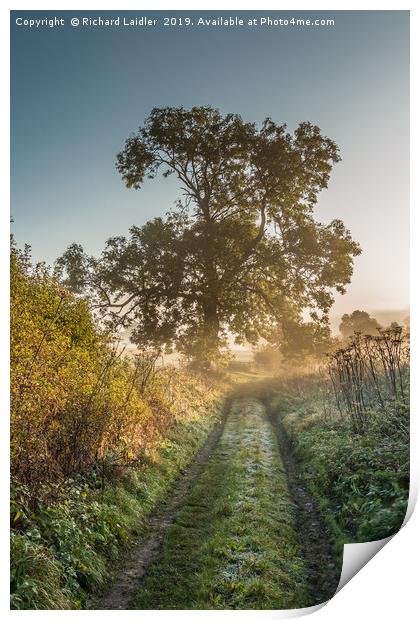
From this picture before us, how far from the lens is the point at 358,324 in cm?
1014

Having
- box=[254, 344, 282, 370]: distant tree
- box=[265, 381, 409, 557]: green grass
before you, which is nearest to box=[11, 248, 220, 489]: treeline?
box=[265, 381, 409, 557]: green grass

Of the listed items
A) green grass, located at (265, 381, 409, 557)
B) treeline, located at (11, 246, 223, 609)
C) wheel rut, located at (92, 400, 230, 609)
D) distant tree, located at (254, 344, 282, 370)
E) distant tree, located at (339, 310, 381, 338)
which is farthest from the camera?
distant tree, located at (254, 344, 282, 370)

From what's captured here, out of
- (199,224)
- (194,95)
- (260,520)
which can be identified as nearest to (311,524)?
(260,520)

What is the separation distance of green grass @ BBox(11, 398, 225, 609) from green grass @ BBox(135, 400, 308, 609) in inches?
23.8

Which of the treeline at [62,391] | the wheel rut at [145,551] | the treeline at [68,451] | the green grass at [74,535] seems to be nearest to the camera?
the green grass at [74,535]

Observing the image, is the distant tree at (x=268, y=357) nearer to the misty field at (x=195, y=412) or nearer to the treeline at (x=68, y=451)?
the misty field at (x=195, y=412)

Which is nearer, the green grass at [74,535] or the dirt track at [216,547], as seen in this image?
the green grass at [74,535]

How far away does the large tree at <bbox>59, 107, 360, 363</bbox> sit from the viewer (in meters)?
9.27

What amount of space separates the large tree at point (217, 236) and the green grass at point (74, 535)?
3.36 m

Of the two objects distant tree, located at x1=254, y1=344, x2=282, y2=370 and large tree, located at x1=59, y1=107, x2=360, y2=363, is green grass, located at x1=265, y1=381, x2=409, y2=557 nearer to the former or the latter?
distant tree, located at x1=254, y1=344, x2=282, y2=370

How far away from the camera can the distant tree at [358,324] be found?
392 inches

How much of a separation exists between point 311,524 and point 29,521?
402 cm
